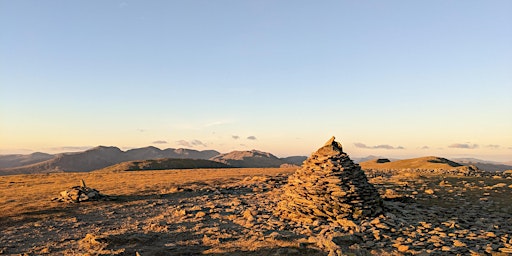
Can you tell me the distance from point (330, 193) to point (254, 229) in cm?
355

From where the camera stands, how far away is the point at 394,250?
9898mm

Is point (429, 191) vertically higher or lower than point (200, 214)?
higher

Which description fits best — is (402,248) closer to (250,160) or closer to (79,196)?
(79,196)

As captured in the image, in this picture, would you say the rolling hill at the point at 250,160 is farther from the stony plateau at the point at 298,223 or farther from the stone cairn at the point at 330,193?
the stone cairn at the point at 330,193

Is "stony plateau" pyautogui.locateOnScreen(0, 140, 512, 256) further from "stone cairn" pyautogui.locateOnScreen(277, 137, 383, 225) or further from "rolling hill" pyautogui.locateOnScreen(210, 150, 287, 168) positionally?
"rolling hill" pyautogui.locateOnScreen(210, 150, 287, 168)

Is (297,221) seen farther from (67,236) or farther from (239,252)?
(67,236)

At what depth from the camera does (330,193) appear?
13.6 metres

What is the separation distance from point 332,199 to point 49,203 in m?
17.1

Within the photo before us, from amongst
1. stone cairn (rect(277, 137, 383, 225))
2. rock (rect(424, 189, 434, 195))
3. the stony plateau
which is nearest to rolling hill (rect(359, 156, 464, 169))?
the stony plateau

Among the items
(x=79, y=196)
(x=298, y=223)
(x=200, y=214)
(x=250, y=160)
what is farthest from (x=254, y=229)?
(x=250, y=160)

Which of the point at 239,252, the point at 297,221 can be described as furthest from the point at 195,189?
the point at 239,252

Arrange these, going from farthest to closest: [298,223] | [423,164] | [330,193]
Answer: [423,164] → [330,193] → [298,223]

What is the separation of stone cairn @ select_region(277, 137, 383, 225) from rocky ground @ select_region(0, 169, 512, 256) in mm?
543

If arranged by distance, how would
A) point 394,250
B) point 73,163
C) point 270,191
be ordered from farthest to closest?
point 73,163 → point 270,191 → point 394,250
